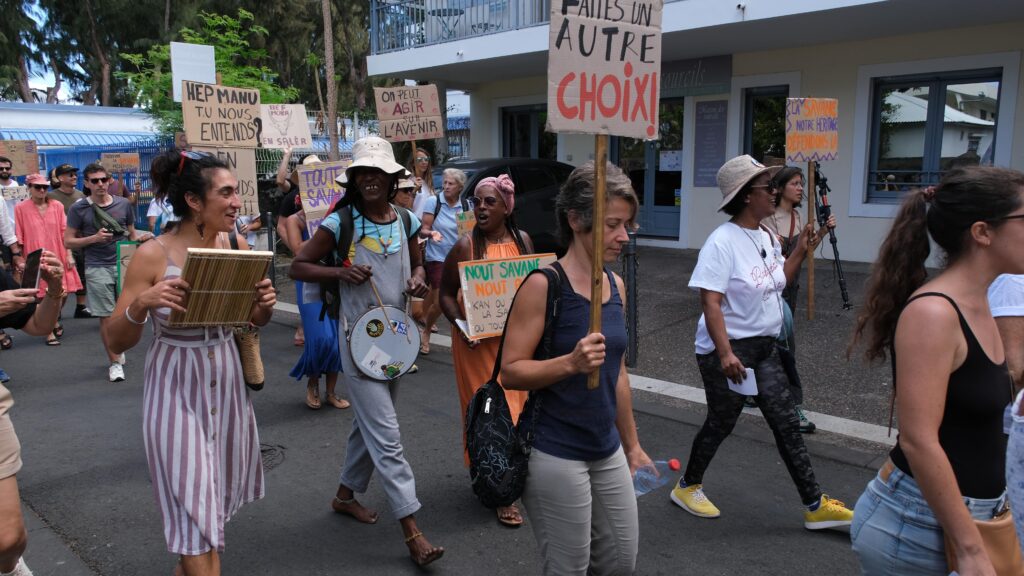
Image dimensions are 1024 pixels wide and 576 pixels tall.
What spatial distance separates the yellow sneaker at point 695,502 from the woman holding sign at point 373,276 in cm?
141

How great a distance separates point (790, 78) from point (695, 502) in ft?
30.7

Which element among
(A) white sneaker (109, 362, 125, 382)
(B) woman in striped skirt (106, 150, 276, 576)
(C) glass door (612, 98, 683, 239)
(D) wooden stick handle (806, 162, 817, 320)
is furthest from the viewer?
(C) glass door (612, 98, 683, 239)

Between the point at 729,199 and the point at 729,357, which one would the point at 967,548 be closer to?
the point at 729,357

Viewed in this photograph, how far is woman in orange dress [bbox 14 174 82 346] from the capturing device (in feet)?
28.7

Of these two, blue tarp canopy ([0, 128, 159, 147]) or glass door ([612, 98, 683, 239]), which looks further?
blue tarp canopy ([0, 128, 159, 147])

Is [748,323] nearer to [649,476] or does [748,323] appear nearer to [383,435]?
[649,476]

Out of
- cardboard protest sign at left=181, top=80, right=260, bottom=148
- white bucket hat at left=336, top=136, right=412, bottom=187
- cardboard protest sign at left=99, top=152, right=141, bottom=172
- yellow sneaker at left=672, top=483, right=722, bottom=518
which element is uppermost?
cardboard protest sign at left=181, top=80, right=260, bottom=148

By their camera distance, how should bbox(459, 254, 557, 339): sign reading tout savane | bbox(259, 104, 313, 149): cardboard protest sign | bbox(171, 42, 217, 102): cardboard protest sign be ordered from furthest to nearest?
bbox(259, 104, 313, 149): cardboard protest sign
bbox(171, 42, 217, 102): cardboard protest sign
bbox(459, 254, 557, 339): sign reading tout savane

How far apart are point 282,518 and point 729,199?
2.93 meters

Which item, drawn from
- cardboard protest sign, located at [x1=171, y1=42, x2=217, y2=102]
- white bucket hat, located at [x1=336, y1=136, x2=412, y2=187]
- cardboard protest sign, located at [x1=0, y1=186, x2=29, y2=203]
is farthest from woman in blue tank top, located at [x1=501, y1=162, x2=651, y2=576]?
cardboard protest sign, located at [x1=0, y1=186, x2=29, y2=203]

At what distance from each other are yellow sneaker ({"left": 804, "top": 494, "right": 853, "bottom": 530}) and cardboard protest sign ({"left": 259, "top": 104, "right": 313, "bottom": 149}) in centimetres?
725

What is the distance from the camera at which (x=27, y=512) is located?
13.8ft

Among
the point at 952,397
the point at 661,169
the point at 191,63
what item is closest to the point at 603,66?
the point at 952,397

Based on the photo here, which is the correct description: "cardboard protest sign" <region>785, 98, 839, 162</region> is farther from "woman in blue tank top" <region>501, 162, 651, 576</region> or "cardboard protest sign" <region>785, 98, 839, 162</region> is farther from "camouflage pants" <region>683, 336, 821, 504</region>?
"woman in blue tank top" <region>501, 162, 651, 576</region>
